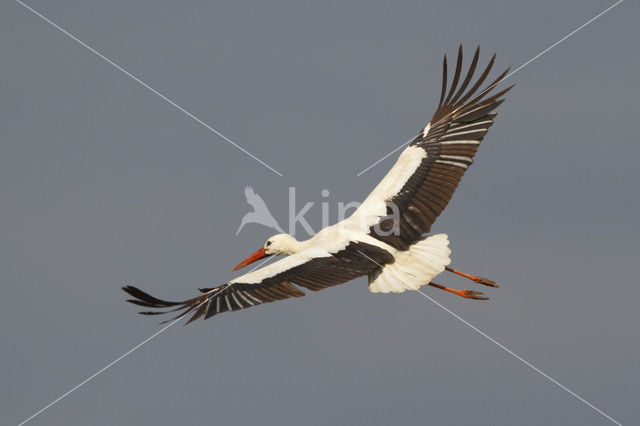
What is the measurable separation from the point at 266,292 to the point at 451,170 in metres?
2.97

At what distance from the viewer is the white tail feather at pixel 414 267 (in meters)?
12.8

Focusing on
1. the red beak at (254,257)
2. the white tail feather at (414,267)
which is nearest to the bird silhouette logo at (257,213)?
the red beak at (254,257)

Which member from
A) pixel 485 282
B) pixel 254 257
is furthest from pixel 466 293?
pixel 254 257

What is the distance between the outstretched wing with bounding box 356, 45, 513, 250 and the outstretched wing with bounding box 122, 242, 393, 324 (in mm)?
612

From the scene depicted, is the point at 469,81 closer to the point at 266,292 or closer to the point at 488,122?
the point at 488,122

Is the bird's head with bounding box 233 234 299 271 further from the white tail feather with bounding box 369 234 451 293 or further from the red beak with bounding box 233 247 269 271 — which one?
the white tail feather with bounding box 369 234 451 293

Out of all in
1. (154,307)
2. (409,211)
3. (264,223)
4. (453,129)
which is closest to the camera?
(154,307)

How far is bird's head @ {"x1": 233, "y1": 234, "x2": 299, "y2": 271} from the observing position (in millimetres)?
14320

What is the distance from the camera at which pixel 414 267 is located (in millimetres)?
12969

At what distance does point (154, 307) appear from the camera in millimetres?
12227

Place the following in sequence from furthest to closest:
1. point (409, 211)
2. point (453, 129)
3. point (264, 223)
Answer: point (264, 223) < point (453, 129) < point (409, 211)

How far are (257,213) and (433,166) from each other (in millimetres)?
2890

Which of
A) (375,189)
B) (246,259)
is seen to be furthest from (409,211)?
(246,259)

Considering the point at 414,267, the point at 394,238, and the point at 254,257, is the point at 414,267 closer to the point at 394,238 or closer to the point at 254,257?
the point at 394,238
